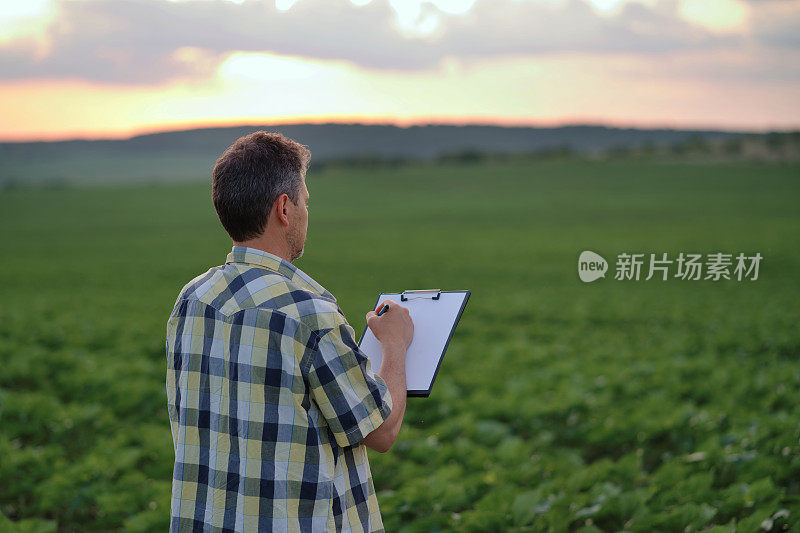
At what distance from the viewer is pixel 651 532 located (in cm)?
388

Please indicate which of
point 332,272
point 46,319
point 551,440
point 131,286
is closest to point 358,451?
point 551,440

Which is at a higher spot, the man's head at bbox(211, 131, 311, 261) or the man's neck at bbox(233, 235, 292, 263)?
the man's head at bbox(211, 131, 311, 261)

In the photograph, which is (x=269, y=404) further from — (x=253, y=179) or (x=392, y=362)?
(x=253, y=179)

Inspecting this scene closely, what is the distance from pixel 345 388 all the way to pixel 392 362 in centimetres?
24

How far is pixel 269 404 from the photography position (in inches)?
74.0

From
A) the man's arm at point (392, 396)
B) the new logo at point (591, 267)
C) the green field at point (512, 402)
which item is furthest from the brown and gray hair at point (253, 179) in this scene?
the new logo at point (591, 267)

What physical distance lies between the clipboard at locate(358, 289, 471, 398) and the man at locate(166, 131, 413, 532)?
0.09m

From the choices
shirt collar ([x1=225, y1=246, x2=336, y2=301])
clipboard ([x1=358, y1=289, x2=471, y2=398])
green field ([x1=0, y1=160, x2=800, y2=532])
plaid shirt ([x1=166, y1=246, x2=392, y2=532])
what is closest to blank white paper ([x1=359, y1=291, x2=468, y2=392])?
clipboard ([x1=358, y1=289, x2=471, y2=398])

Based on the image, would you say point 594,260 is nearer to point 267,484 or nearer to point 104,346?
point 104,346

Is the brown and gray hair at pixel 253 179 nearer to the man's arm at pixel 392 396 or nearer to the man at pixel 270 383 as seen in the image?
the man at pixel 270 383

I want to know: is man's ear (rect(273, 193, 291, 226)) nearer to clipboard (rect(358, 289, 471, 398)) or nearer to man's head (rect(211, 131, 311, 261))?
man's head (rect(211, 131, 311, 261))

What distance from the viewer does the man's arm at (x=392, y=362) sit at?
1.98 metres

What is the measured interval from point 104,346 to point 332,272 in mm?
18396

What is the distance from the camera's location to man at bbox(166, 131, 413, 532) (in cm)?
186
